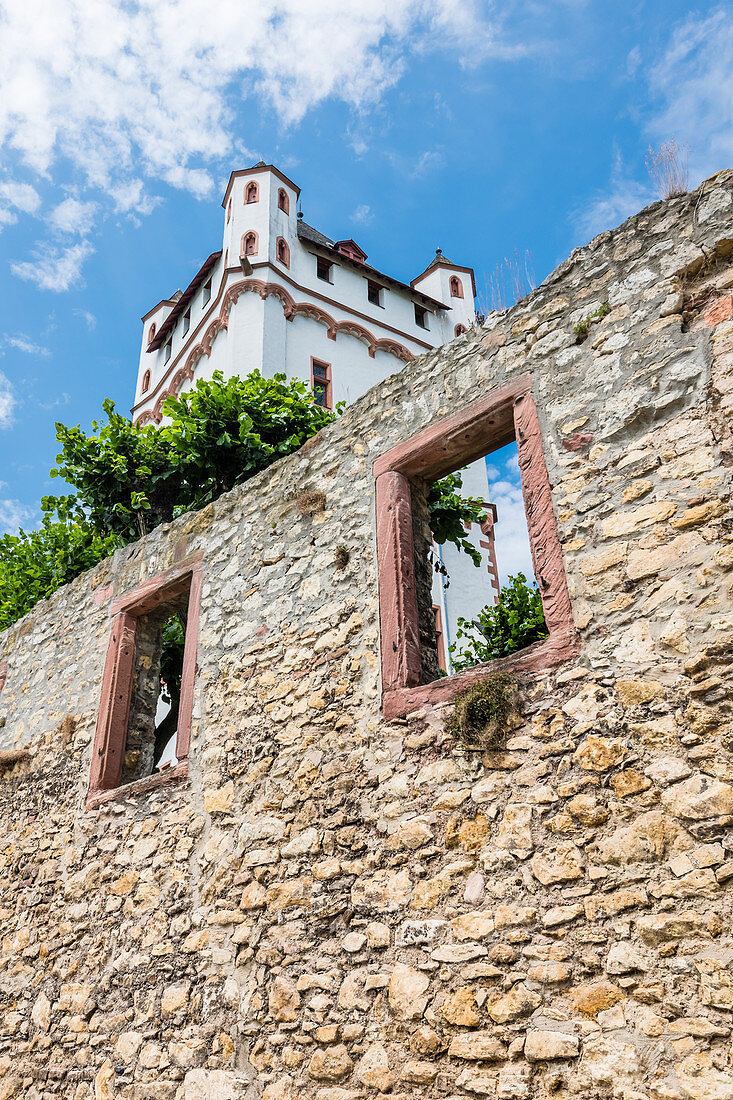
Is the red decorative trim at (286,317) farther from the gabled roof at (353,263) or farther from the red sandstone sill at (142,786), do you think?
the red sandstone sill at (142,786)

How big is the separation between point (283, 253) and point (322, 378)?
3.25 meters

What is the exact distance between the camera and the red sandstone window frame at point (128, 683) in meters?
5.62

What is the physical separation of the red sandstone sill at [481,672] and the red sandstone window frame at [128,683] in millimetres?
1796

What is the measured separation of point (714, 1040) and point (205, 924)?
2.83m

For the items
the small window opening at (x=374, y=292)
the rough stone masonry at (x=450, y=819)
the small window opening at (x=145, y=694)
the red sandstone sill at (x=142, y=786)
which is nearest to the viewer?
the rough stone masonry at (x=450, y=819)

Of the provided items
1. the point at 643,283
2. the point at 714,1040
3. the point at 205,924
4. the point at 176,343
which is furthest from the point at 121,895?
the point at 176,343

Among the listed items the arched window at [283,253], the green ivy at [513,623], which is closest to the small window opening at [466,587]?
the green ivy at [513,623]

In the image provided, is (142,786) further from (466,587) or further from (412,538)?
(466,587)

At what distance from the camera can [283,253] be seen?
64.1 feet

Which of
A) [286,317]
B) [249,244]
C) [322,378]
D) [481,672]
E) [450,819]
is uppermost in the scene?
[249,244]

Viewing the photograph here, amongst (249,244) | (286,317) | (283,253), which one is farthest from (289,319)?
(249,244)

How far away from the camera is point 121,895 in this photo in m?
5.30

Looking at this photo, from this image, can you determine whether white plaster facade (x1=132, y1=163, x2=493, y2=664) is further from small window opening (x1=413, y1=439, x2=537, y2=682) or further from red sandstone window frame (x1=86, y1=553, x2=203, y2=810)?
red sandstone window frame (x1=86, y1=553, x2=203, y2=810)

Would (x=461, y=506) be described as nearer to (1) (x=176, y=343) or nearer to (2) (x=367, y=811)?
(2) (x=367, y=811)
